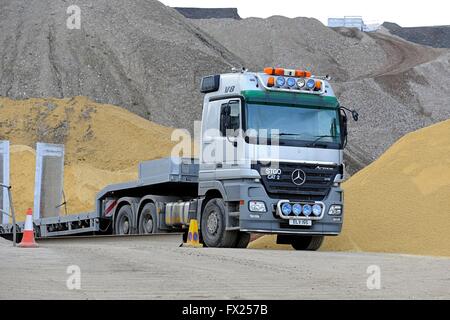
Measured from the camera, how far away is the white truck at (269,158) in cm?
1766

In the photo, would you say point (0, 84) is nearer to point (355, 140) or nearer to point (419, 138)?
point (355, 140)

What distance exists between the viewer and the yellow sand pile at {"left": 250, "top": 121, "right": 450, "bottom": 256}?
1919 cm

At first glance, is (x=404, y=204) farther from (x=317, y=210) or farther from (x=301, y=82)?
(x=301, y=82)

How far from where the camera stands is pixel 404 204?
67.1ft

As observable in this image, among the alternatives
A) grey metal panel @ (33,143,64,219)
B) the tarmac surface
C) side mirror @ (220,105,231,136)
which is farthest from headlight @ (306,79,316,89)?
grey metal panel @ (33,143,64,219)

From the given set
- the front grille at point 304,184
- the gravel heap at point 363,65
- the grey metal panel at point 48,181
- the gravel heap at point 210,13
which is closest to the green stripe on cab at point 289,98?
the front grille at point 304,184

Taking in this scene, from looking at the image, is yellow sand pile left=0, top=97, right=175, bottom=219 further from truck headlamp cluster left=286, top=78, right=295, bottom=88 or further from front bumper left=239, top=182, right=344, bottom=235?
front bumper left=239, top=182, right=344, bottom=235

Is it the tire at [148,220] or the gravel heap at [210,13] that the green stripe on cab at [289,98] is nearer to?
the tire at [148,220]

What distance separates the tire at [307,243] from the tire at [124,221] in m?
4.31

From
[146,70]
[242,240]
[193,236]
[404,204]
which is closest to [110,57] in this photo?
[146,70]

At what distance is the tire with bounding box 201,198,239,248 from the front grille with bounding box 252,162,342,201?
1114mm

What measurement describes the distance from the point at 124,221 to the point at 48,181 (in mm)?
7443

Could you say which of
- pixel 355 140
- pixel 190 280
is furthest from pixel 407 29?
pixel 190 280

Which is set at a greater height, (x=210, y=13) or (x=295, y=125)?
(x=210, y=13)
